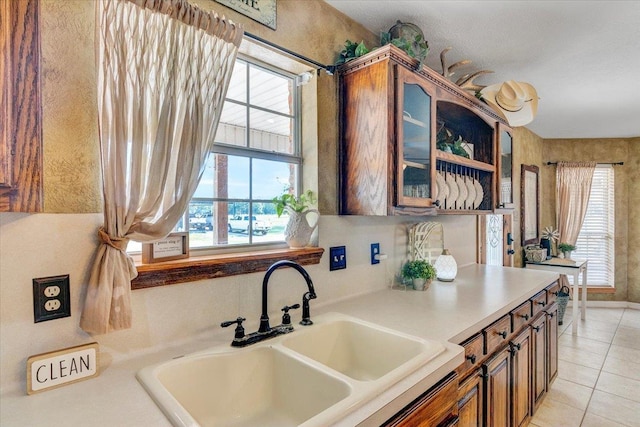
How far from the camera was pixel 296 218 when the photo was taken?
1.59 meters

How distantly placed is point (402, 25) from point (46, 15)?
1.57m

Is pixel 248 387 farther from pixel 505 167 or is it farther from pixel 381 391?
pixel 505 167

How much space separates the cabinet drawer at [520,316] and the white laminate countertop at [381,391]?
5cm

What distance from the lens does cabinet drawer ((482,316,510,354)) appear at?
1524 millimetres

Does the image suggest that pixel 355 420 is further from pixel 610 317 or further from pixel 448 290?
pixel 610 317

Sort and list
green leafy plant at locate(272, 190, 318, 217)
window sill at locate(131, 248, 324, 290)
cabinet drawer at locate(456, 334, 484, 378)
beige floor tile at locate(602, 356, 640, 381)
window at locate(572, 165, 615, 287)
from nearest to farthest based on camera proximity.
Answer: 1. window sill at locate(131, 248, 324, 290)
2. cabinet drawer at locate(456, 334, 484, 378)
3. green leafy plant at locate(272, 190, 318, 217)
4. beige floor tile at locate(602, 356, 640, 381)
5. window at locate(572, 165, 615, 287)

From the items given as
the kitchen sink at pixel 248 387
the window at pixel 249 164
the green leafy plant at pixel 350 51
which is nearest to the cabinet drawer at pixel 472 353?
the kitchen sink at pixel 248 387

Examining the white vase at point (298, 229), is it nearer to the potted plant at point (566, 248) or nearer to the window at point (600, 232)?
the potted plant at point (566, 248)

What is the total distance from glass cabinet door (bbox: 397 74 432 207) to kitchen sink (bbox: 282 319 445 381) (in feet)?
2.10

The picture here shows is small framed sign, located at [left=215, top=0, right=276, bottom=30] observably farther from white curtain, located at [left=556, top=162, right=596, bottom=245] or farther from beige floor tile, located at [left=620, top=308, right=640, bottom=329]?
beige floor tile, located at [left=620, top=308, right=640, bottom=329]

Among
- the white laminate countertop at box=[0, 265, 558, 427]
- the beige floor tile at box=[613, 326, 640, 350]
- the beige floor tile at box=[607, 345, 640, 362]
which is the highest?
the white laminate countertop at box=[0, 265, 558, 427]

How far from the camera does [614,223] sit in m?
4.94

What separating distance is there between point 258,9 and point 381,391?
5.03 feet

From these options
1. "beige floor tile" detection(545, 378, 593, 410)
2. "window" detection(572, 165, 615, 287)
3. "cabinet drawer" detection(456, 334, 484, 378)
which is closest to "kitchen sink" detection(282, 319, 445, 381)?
"cabinet drawer" detection(456, 334, 484, 378)
